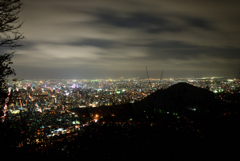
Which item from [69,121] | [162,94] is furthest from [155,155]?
[69,121]

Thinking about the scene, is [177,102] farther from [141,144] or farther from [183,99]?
[141,144]

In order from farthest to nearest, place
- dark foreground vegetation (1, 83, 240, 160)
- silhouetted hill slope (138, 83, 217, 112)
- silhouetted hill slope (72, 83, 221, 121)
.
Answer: silhouetted hill slope (138, 83, 217, 112)
silhouetted hill slope (72, 83, 221, 121)
dark foreground vegetation (1, 83, 240, 160)

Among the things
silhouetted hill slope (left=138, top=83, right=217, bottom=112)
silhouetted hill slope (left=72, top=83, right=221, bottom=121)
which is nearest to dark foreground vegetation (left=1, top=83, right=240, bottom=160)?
silhouetted hill slope (left=72, top=83, right=221, bottom=121)

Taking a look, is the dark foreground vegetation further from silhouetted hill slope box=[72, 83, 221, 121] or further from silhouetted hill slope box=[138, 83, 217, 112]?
silhouetted hill slope box=[138, 83, 217, 112]

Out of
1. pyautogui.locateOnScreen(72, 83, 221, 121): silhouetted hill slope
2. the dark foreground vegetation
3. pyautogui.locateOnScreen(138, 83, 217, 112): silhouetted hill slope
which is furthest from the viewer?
pyautogui.locateOnScreen(138, 83, 217, 112): silhouetted hill slope

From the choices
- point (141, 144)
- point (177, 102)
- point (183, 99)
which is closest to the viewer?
point (141, 144)

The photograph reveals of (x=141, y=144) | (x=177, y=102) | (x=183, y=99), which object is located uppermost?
(x=183, y=99)

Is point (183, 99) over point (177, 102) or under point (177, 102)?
over

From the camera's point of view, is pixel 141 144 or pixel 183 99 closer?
pixel 141 144

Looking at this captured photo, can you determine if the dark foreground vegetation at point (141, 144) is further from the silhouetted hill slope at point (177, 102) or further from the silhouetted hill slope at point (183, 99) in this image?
the silhouetted hill slope at point (183, 99)

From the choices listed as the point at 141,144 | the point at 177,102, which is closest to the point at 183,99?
the point at 177,102

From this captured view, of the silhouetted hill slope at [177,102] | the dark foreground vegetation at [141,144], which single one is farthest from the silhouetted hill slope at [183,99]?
the dark foreground vegetation at [141,144]
